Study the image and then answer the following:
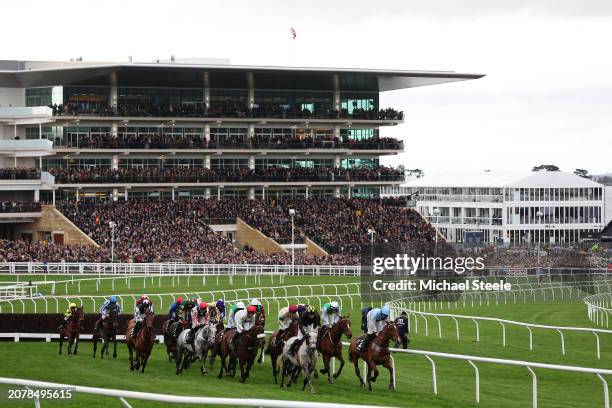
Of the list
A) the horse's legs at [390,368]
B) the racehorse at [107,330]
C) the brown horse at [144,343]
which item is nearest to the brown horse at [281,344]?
the horse's legs at [390,368]

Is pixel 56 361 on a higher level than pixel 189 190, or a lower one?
lower

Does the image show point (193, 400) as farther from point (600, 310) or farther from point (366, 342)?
point (600, 310)

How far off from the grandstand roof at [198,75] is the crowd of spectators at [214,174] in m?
5.12

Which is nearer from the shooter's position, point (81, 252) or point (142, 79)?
point (81, 252)

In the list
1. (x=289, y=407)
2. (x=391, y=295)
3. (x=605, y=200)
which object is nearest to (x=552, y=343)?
(x=391, y=295)

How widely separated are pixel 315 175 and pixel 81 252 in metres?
20.9

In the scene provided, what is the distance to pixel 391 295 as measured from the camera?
37.2 m

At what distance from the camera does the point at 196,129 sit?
230ft

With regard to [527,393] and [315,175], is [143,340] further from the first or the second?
[315,175]

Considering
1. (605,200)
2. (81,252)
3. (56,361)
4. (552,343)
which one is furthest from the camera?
(605,200)

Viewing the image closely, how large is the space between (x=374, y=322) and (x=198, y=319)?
3.86m

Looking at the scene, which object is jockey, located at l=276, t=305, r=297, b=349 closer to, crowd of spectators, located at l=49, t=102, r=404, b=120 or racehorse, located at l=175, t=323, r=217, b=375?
racehorse, located at l=175, t=323, r=217, b=375

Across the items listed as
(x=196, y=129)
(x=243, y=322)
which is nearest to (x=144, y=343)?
(x=243, y=322)

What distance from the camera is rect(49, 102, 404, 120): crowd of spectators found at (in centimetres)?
6662
